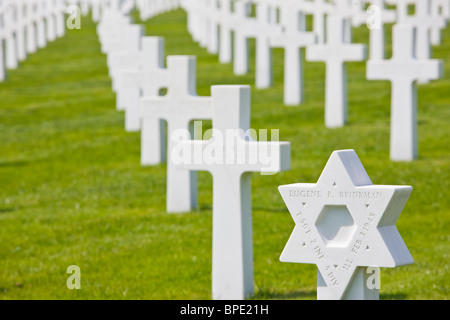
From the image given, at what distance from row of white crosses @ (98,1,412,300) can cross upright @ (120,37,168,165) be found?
0.05 ft

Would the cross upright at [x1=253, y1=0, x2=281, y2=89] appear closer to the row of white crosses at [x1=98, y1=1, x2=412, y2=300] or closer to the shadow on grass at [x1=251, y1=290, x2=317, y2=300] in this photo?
the row of white crosses at [x1=98, y1=1, x2=412, y2=300]

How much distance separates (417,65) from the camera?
40.1 ft

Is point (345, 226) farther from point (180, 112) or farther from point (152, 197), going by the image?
point (152, 197)

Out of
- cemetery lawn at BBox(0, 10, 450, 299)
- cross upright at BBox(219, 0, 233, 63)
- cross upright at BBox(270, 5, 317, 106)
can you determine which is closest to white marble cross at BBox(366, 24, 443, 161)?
cemetery lawn at BBox(0, 10, 450, 299)

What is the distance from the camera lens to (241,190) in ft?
22.7

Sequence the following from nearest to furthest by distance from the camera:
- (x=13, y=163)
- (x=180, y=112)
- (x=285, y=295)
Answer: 1. (x=285, y=295)
2. (x=180, y=112)
3. (x=13, y=163)

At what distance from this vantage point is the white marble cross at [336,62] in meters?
14.3

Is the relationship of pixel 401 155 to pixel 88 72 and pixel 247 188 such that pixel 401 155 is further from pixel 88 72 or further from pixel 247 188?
pixel 88 72

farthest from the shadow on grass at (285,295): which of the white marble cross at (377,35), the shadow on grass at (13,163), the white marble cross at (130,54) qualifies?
the white marble cross at (377,35)

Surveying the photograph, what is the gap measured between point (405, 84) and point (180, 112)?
11.7ft

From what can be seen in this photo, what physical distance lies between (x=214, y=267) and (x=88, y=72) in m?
16.3

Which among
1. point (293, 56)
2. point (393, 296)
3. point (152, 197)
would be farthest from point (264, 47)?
point (393, 296)

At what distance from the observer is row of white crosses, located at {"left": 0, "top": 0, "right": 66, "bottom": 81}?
25812 mm
